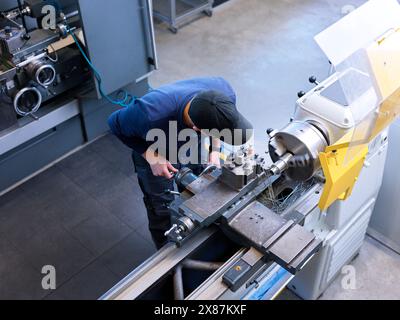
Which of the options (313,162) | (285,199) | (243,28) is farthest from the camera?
(243,28)

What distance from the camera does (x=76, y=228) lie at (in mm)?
2498

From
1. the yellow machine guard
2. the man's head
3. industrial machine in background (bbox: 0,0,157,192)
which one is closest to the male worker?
the man's head

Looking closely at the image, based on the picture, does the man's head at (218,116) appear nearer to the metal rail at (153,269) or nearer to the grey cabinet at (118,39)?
the metal rail at (153,269)

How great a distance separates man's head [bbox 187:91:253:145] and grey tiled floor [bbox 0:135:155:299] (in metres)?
0.97

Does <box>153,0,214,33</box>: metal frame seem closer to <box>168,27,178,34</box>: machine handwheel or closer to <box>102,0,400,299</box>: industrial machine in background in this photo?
<box>168,27,178,34</box>: machine handwheel

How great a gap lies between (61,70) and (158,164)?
932 mm

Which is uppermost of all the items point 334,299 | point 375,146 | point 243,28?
point 375,146

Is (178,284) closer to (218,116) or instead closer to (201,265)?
(201,265)

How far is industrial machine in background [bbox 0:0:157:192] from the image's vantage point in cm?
229

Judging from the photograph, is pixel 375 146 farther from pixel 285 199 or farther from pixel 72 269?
pixel 72 269

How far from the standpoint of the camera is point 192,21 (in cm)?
400

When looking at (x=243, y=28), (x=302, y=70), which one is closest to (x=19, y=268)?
(x=302, y=70)

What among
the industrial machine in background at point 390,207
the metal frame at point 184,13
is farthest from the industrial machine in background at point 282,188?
the metal frame at point 184,13

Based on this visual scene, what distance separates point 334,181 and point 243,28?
2708 mm
